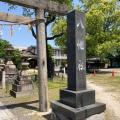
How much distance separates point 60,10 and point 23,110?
4455 mm

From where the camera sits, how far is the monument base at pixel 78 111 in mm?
4312

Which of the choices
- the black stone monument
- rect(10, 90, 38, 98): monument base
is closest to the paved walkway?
the black stone monument

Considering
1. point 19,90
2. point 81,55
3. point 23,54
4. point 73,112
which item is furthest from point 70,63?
point 23,54

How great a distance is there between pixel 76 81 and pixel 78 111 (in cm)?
86

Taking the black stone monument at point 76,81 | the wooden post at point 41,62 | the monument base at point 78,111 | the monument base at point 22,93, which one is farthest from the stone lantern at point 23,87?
the monument base at point 78,111

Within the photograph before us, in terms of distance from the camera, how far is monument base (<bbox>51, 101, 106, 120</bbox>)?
14.1 ft

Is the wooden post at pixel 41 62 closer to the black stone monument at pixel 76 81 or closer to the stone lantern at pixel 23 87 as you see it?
the black stone monument at pixel 76 81

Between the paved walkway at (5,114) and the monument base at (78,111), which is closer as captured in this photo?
the monument base at (78,111)

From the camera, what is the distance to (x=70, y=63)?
16.5 ft

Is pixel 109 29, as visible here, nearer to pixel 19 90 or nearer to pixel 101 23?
pixel 101 23

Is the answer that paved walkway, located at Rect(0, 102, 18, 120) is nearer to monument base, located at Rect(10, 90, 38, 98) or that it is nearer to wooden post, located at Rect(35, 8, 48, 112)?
wooden post, located at Rect(35, 8, 48, 112)

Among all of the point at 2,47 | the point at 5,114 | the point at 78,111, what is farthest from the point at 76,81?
the point at 2,47

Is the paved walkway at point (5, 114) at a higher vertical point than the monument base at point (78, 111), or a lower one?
lower

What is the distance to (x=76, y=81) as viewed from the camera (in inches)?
188
